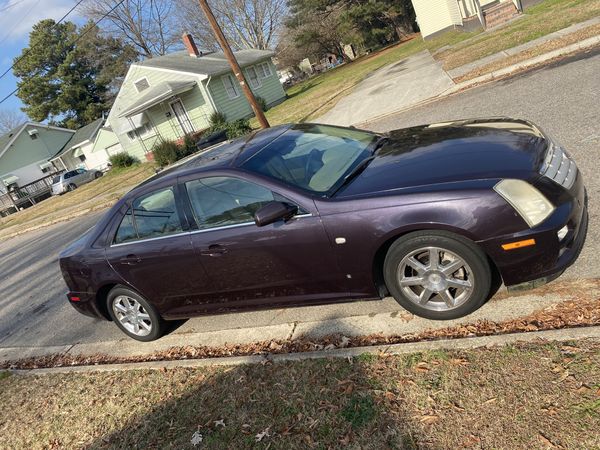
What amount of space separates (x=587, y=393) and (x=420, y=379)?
3.13ft

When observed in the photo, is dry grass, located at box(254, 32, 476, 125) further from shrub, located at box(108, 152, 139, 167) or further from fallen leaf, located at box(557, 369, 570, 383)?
fallen leaf, located at box(557, 369, 570, 383)

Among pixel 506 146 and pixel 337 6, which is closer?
pixel 506 146

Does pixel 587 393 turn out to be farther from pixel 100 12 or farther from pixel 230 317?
pixel 100 12

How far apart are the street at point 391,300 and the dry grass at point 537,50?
123cm

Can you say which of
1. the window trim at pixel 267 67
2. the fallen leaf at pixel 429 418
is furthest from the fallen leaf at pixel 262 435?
the window trim at pixel 267 67

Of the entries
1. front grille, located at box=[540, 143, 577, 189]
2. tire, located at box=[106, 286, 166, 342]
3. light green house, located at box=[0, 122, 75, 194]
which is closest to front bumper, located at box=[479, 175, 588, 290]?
front grille, located at box=[540, 143, 577, 189]

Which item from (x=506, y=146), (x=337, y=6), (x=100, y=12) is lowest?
(x=506, y=146)

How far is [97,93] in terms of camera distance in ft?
188

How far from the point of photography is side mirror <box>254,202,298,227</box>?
11.8ft

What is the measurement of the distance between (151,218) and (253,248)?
1286mm

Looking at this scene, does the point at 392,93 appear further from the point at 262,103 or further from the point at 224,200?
the point at 262,103

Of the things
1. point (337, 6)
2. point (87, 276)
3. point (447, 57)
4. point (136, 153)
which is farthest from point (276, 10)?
point (87, 276)

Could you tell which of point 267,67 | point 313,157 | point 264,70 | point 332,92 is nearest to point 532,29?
point 332,92

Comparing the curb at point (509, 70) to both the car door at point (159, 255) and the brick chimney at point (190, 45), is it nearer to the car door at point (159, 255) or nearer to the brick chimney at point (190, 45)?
the car door at point (159, 255)
